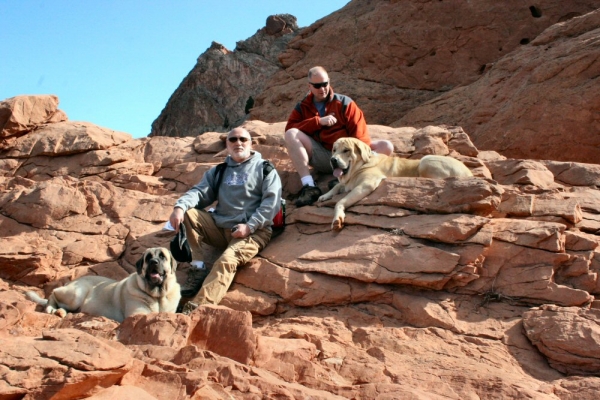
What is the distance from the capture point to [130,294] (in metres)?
6.36

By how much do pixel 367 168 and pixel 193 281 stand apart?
2395mm

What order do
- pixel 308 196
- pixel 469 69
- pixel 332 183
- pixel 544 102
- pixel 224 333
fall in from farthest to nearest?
pixel 469 69
pixel 544 102
pixel 332 183
pixel 308 196
pixel 224 333

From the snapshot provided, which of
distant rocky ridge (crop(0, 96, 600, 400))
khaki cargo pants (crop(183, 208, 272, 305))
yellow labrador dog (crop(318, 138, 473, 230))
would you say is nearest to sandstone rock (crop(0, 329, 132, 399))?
distant rocky ridge (crop(0, 96, 600, 400))

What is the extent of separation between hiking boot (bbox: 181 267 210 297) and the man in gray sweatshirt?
0.36ft

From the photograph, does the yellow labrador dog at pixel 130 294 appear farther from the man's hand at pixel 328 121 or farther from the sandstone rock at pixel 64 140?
the sandstone rock at pixel 64 140

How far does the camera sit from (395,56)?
15.1m

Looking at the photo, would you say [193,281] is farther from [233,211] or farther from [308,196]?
[308,196]

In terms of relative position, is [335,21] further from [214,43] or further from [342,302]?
[342,302]

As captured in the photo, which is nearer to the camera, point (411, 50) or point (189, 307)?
point (189, 307)

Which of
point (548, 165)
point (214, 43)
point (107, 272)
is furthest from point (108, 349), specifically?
point (214, 43)

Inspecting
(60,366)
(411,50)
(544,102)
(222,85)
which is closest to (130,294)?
(60,366)

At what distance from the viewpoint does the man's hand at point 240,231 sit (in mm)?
6789

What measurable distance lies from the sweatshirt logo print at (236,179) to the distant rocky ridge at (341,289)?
76 centimetres

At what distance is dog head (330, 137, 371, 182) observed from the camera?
7.41 metres
